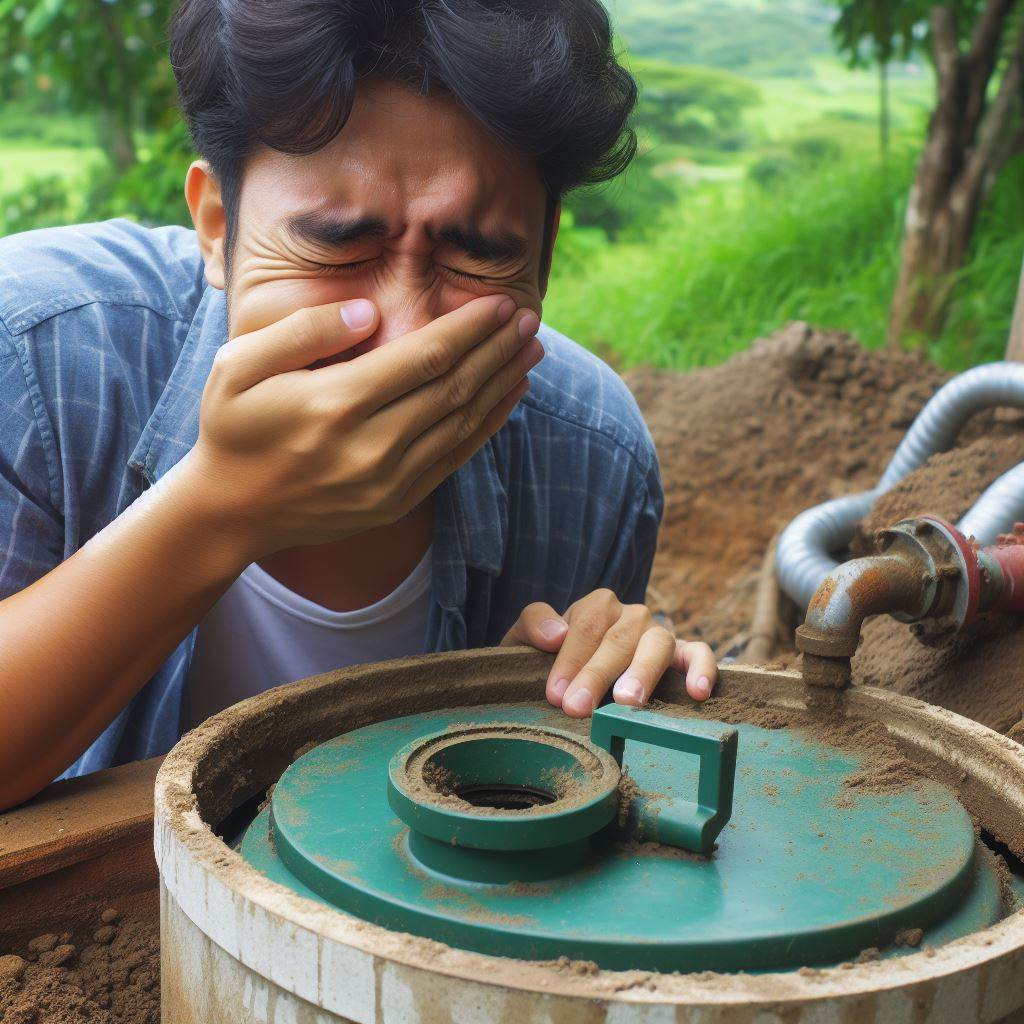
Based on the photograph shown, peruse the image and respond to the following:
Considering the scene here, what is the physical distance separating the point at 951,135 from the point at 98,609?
4.83m

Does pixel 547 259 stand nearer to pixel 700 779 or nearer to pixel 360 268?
pixel 360 268

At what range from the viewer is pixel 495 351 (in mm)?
1746

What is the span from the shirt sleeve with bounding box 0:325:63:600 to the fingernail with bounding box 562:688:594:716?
94 cm

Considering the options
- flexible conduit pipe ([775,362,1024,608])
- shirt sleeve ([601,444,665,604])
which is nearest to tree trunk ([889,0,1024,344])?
flexible conduit pipe ([775,362,1024,608])

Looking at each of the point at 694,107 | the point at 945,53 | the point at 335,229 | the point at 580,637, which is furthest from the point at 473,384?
the point at 694,107

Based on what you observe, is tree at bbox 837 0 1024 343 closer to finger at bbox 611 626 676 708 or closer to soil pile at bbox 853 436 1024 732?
soil pile at bbox 853 436 1024 732

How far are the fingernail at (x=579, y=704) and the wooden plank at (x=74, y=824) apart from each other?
24.6 inches

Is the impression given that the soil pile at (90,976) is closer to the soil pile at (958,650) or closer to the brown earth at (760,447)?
the soil pile at (958,650)

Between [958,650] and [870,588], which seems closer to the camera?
[870,588]

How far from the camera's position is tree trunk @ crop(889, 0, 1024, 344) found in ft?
17.3

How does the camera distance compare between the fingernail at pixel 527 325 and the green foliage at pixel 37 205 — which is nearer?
the fingernail at pixel 527 325

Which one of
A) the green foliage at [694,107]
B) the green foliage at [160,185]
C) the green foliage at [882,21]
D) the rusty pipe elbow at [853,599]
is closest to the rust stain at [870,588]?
the rusty pipe elbow at [853,599]

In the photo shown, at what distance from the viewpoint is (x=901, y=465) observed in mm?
3367

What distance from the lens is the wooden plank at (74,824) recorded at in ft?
5.27
